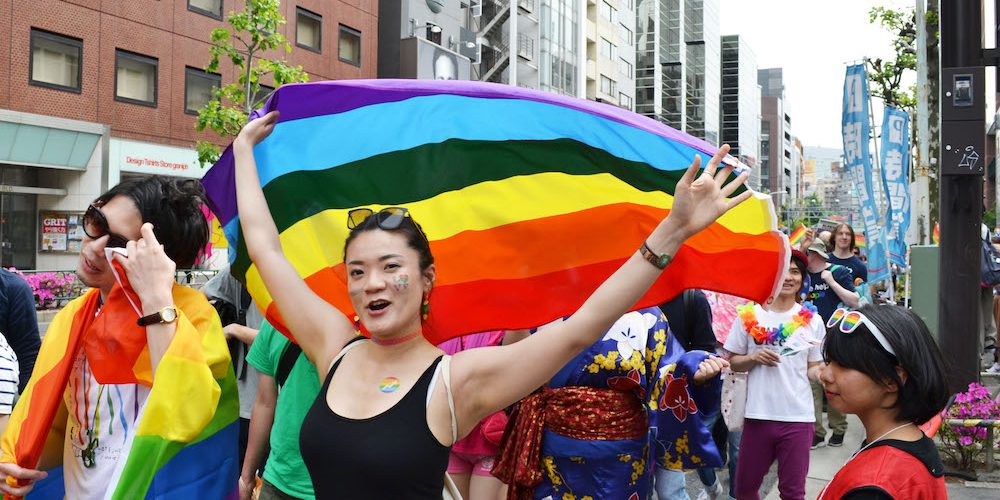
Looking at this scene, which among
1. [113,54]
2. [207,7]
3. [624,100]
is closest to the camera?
[113,54]

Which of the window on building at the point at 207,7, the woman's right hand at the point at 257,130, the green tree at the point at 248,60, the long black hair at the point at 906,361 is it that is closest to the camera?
the long black hair at the point at 906,361

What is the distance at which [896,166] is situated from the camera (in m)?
12.8

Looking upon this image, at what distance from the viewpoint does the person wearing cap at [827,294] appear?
316 inches

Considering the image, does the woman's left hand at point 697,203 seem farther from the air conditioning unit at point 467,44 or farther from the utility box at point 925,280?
the air conditioning unit at point 467,44

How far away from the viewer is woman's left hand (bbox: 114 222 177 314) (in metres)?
2.58

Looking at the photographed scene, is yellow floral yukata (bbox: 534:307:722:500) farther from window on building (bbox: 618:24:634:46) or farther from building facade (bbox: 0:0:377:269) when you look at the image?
window on building (bbox: 618:24:634:46)

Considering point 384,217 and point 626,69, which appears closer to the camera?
point 384,217

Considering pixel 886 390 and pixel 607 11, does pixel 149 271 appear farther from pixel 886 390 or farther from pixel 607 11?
pixel 607 11

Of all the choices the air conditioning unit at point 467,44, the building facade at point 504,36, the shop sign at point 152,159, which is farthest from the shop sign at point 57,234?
the air conditioning unit at point 467,44

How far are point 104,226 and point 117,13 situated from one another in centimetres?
2454

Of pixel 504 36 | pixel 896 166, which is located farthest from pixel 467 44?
pixel 896 166

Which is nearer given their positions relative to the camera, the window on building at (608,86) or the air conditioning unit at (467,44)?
the air conditioning unit at (467,44)

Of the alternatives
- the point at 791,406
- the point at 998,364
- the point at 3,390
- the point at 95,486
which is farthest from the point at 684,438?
the point at 998,364

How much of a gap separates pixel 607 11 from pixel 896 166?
165ft
